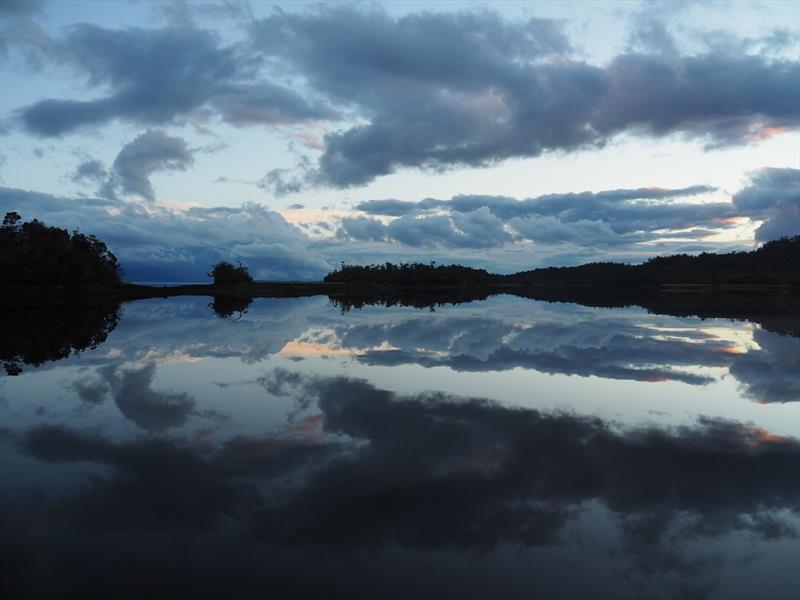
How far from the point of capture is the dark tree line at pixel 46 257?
84.4 meters

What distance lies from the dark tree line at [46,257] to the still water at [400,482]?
242ft

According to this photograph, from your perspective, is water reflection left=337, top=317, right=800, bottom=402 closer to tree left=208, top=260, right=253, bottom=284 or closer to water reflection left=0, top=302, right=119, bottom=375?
water reflection left=0, top=302, right=119, bottom=375

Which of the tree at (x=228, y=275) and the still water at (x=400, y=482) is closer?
the still water at (x=400, y=482)

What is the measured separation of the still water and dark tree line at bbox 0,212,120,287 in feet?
242

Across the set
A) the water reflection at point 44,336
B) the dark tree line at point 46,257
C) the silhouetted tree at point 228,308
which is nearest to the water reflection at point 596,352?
the water reflection at point 44,336

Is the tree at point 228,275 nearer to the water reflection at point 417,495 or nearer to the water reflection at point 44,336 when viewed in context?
the water reflection at point 44,336

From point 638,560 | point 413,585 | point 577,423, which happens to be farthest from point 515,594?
point 577,423

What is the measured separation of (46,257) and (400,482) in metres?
94.6

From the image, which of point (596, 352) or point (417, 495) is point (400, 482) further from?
point (596, 352)

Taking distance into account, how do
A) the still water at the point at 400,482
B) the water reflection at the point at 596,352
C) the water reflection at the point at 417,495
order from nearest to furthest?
the still water at the point at 400,482
the water reflection at the point at 417,495
the water reflection at the point at 596,352

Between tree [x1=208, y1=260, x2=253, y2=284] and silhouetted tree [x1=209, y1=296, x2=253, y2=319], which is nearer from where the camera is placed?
silhouetted tree [x1=209, y1=296, x2=253, y2=319]

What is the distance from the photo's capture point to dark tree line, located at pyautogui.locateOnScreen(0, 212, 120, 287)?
84.4m

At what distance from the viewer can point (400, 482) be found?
1070 cm

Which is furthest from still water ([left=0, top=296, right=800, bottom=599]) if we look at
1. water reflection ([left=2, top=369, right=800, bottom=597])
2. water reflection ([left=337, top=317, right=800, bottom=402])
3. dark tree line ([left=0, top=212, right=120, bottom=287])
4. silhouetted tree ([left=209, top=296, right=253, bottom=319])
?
dark tree line ([left=0, top=212, right=120, bottom=287])
